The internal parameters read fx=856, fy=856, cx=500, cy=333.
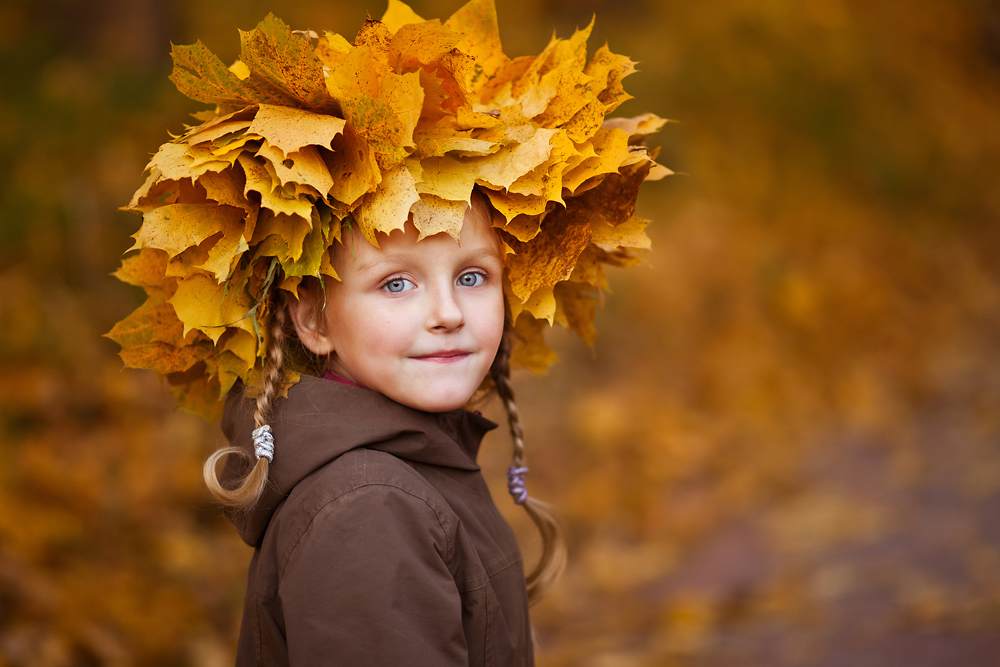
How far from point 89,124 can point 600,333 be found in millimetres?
3112

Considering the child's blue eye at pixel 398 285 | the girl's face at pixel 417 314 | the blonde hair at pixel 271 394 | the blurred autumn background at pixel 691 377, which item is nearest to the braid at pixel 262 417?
the blonde hair at pixel 271 394

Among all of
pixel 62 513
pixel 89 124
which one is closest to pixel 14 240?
pixel 89 124

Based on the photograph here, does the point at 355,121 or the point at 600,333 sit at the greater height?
the point at 355,121

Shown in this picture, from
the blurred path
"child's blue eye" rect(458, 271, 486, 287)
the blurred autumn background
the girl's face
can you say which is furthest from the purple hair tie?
the blurred path

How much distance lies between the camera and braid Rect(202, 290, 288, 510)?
1486mm

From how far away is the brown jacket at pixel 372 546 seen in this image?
132 cm

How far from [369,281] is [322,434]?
11.0 inches

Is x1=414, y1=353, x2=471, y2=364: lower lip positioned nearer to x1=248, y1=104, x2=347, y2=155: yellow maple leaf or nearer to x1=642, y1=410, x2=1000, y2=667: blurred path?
x1=248, y1=104, x2=347, y2=155: yellow maple leaf

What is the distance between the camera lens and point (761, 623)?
11.4 feet

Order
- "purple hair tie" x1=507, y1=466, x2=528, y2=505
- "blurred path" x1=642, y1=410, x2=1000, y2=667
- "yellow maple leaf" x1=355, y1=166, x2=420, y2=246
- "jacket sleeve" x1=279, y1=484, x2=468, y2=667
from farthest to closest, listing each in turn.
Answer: "blurred path" x1=642, y1=410, x2=1000, y2=667
"purple hair tie" x1=507, y1=466, x2=528, y2=505
"yellow maple leaf" x1=355, y1=166, x2=420, y2=246
"jacket sleeve" x1=279, y1=484, x2=468, y2=667

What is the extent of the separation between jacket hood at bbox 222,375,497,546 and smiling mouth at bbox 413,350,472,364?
0.10 meters

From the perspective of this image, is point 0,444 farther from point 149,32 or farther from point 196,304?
point 149,32

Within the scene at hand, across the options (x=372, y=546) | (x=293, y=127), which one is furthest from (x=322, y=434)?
(x=293, y=127)

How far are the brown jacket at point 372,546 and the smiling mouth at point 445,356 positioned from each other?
104 millimetres
